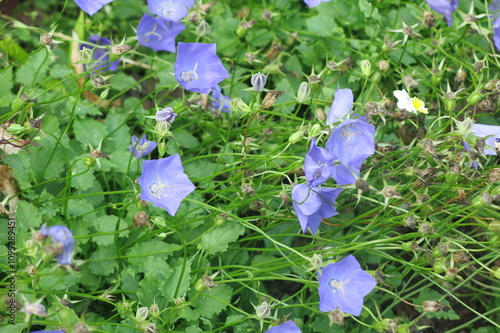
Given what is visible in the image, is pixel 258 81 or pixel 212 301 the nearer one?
pixel 258 81

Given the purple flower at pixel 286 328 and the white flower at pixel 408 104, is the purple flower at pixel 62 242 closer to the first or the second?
the purple flower at pixel 286 328

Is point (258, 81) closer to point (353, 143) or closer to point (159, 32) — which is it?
point (353, 143)

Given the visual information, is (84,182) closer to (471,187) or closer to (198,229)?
(198,229)

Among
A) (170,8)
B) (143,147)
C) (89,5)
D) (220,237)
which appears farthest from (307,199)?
(170,8)

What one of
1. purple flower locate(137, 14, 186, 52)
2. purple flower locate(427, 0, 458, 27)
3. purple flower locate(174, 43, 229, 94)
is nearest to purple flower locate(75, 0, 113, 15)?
purple flower locate(174, 43, 229, 94)

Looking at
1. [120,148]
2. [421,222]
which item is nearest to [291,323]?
[421,222]

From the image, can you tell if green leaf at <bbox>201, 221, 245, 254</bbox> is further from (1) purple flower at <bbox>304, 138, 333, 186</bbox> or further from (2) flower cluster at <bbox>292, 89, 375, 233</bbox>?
(1) purple flower at <bbox>304, 138, 333, 186</bbox>

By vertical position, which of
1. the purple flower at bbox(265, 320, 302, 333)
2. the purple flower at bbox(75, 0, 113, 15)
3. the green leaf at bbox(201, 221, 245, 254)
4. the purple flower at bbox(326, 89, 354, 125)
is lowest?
the purple flower at bbox(265, 320, 302, 333)
